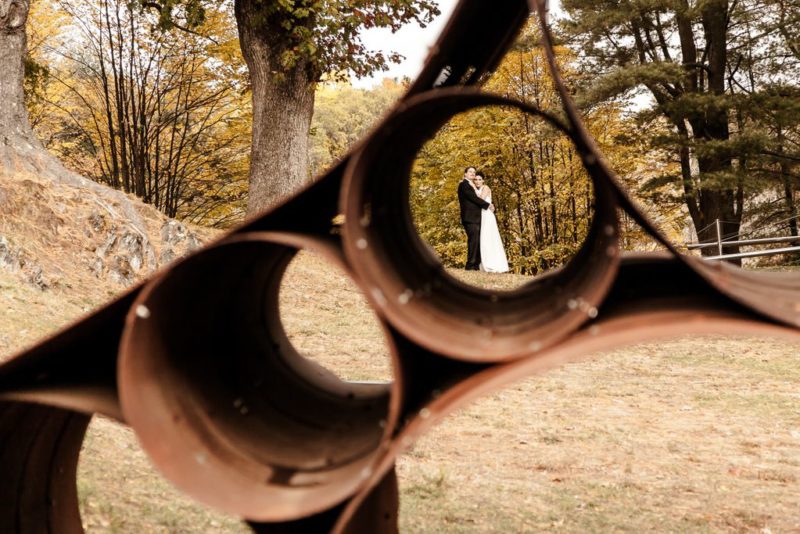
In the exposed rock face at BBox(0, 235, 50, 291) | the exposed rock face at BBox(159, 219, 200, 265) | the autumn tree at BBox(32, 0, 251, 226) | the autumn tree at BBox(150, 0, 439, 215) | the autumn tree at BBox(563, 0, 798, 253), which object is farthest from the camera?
the autumn tree at BBox(563, 0, 798, 253)

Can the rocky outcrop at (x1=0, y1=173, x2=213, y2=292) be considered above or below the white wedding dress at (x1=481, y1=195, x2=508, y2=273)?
above

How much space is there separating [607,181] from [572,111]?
0.16 m

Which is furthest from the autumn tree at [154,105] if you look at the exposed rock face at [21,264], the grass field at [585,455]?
the grass field at [585,455]

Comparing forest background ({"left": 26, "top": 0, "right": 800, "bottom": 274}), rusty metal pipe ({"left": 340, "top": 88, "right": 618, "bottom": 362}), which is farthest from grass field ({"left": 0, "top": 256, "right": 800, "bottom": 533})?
forest background ({"left": 26, "top": 0, "right": 800, "bottom": 274})

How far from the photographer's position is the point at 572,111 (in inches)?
62.7

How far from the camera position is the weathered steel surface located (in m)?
1.54

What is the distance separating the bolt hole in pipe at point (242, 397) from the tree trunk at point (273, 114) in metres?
10.5

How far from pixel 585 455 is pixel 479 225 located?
1060 cm

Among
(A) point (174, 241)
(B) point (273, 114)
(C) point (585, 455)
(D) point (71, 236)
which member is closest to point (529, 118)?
(B) point (273, 114)

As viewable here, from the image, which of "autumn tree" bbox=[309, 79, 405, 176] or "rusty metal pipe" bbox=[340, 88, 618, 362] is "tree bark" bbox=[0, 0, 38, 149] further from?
→ "autumn tree" bbox=[309, 79, 405, 176]

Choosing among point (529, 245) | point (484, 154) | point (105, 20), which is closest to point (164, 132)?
point (105, 20)

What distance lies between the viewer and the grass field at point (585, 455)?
3273mm

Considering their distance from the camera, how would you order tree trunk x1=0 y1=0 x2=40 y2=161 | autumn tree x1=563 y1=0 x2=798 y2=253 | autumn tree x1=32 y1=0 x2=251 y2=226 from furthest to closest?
autumn tree x1=563 y1=0 x2=798 y2=253, autumn tree x1=32 y1=0 x2=251 y2=226, tree trunk x1=0 y1=0 x2=40 y2=161

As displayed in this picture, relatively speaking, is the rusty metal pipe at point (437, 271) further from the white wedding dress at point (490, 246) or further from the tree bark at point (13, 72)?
the white wedding dress at point (490, 246)
